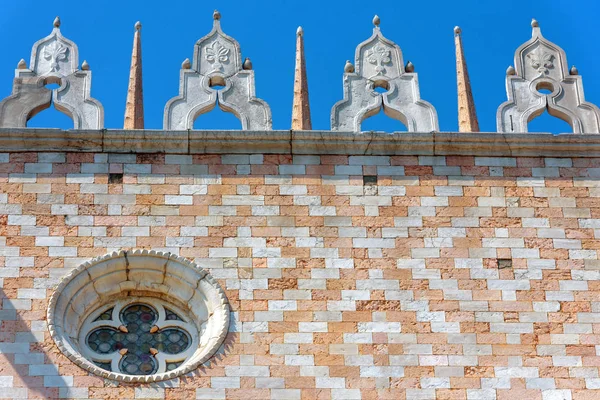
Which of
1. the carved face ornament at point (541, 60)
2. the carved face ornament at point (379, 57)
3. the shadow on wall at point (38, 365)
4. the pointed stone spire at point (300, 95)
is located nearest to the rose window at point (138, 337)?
the shadow on wall at point (38, 365)

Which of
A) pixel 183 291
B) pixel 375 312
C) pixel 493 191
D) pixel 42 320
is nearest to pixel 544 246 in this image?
pixel 493 191

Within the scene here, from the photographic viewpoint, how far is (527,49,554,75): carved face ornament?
55.1 ft

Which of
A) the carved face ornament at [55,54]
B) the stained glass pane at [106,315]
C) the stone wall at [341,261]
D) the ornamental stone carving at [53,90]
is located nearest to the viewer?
the stone wall at [341,261]

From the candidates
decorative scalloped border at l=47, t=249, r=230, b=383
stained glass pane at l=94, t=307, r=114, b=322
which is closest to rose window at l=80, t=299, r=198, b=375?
stained glass pane at l=94, t=307, r=114, b=322

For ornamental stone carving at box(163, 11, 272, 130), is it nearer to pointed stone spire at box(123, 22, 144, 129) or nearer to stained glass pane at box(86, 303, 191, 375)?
pointed stone spire at box(123, 22, 144, 129)

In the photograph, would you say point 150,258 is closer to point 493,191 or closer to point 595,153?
point 493,191

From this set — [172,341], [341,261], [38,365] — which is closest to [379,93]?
[341,261]

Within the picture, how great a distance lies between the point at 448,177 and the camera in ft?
51.4

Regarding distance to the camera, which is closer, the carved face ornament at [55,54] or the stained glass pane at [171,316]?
the stained glass pane at [171,316]

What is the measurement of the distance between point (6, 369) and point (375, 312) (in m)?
3.21

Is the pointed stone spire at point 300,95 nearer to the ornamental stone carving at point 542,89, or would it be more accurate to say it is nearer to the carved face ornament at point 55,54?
the ornamental stone carving at point 542,89

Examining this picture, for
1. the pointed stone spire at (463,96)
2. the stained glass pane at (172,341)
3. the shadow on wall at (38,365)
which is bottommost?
the shadow on wall at (38,365)

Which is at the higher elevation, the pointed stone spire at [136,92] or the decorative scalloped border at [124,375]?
the pointed stone spire at [136,92]

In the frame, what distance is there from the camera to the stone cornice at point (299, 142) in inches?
614
